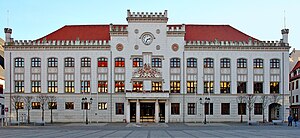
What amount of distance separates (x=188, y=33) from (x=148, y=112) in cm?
1687

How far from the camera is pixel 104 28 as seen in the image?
7506 centimetres

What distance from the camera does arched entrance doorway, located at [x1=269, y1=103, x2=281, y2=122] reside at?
6975cm

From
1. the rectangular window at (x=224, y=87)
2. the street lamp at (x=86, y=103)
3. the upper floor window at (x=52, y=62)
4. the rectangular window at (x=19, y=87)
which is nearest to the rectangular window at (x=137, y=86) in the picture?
the street lamp at (x=86, y=103)

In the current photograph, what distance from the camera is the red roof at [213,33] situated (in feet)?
235

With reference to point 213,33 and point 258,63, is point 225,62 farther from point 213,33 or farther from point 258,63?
point 213,33

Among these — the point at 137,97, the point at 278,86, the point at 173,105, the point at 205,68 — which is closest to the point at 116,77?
the point at 137,97

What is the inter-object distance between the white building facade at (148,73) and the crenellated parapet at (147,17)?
0.56 ft

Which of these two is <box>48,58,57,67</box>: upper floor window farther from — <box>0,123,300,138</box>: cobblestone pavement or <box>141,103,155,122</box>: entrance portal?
<box>0,123,300,138</box>: cobblestone pavement

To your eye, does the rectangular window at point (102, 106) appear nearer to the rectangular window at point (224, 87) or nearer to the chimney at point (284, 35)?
the rectangular window at point (224, 87)

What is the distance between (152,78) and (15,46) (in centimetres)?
2432

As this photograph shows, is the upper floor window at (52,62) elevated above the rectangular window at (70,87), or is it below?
above

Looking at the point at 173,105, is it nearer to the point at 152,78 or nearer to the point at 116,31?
the point at 152,78

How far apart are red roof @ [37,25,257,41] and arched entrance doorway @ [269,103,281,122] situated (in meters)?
12.8

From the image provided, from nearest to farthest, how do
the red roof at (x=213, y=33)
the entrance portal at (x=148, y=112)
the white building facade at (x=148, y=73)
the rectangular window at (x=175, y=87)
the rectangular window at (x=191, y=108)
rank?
the entrance portal at (x=148, y=112) → the white building facade at (x=148, y=73) → the rectangular window at (x=191, y=108) → the rectangular window at (x=175, y=87) → the red roof at (x=213, y=33)
